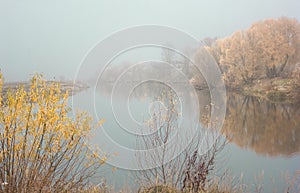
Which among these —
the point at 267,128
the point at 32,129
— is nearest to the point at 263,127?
the point at 267,128

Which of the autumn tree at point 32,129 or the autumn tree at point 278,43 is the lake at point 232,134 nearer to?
the autumn tree at point 32,129

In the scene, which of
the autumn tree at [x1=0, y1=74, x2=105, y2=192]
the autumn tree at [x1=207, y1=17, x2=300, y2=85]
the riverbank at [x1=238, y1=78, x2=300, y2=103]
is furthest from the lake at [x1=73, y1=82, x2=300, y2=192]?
the autumn tree at [x1=207, y1=17, x2=300, y2=85]

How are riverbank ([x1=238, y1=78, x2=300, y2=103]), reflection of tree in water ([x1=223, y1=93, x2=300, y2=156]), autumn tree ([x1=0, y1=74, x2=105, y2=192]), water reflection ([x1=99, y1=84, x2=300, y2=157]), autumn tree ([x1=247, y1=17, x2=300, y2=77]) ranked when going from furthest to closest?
1. autumn tree ([x1=247, y1=17, x2=300, y2=77])
2. riverbank ([x1=238, y1=78, x2=300, y2=103])
3. reflection of tree in water ([x1=223, y1=93, x2=300, y2=156])
4. water reflection ([x1=99, y1=84, x2=300, y2=157])
5. autumn tree ([x1=0, y1=74, x2=105, y2=192])

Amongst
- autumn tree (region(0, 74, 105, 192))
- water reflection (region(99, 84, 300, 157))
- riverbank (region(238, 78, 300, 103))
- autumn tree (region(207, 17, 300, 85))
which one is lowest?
autumn tree (region(0, 74, 105, 192))

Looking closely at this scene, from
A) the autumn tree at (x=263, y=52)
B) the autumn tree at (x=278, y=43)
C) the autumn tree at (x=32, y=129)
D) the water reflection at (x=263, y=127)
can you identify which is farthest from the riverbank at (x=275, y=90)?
the autumn tree at (x=32, y=129)

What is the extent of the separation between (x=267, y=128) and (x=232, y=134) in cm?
381

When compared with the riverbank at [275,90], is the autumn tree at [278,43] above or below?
above

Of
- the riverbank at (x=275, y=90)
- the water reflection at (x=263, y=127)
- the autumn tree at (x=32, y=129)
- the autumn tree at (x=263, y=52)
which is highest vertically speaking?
the autumn tree at (x=263, y=52)

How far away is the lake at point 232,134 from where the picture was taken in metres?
4.16

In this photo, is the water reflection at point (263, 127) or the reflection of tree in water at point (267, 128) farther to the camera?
the reflection of tree in water at point (267, 128)

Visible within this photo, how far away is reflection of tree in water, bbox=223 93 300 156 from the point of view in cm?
931

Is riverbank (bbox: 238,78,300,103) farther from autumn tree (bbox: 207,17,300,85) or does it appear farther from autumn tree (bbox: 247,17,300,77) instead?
autumn tree (bbox: 247,17,300,77)

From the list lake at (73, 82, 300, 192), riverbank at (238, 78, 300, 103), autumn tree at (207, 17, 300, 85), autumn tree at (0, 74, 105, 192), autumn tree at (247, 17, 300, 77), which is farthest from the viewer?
autumn tree at (207, 17, 300, 85)

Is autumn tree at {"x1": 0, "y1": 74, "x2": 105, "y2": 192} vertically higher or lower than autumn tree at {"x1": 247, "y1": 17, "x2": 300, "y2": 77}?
lower
